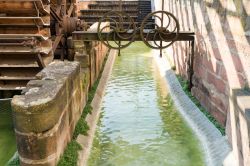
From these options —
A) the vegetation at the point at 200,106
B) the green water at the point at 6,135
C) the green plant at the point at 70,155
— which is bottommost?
the green water at the point at 6,135

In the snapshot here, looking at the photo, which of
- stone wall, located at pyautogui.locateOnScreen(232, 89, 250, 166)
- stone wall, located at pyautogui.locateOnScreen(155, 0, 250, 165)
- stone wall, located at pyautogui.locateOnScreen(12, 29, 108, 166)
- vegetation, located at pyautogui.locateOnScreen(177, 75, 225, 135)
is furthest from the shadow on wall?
stone wall, located at pyautogui.locateOnScreen(12, 29, 108, 166)

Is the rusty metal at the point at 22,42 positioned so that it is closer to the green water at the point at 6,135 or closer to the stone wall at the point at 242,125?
the green water at the point at 6,135

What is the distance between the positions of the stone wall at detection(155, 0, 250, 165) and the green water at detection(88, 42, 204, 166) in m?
0.75

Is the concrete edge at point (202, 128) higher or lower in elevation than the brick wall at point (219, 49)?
lower

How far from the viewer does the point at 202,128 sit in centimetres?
653

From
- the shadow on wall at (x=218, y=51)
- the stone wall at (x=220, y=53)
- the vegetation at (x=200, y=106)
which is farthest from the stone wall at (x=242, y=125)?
the vegetation at (x=200, y=106)

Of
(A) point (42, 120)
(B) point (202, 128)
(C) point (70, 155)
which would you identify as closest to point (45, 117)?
(A) point (42, 120)

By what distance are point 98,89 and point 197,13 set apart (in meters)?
3.09

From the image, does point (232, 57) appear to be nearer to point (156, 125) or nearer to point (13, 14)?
point (156, 125)

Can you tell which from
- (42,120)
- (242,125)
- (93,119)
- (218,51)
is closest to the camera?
(42,120)

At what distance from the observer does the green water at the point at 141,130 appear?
572cm

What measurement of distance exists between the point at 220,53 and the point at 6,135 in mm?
4378

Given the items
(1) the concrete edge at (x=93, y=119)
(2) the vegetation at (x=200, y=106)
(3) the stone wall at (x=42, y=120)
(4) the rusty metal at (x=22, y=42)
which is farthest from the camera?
(4) the rusty metal at (x=22, y=42)

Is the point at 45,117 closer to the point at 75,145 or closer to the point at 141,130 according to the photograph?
the point at 75,145
